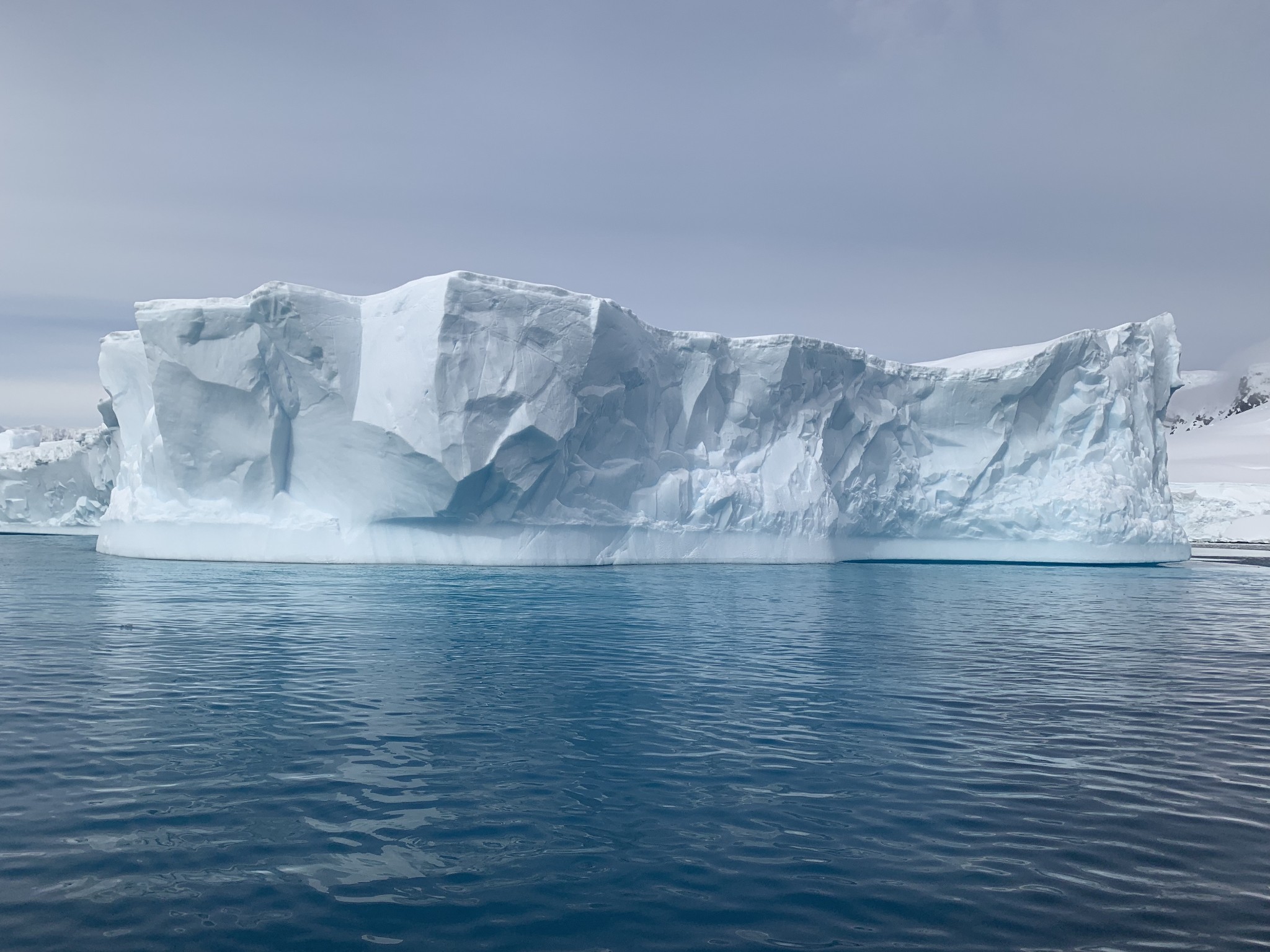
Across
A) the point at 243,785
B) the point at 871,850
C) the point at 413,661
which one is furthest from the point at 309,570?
the point at 871,850

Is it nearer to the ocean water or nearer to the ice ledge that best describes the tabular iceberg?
the ice ledge

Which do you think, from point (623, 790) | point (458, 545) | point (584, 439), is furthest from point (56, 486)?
point (623, 790)

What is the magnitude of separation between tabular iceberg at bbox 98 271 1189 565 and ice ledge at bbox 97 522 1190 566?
0.05m

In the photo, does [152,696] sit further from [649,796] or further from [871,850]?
[871,850]

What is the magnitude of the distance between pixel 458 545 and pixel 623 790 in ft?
46.0

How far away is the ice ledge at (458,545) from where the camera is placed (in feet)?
58.7

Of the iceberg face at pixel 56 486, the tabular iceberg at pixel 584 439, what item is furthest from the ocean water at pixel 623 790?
the iceberg face at pixel 56 486

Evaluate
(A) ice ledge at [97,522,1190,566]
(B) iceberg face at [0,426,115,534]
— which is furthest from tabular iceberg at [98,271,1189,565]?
(B) iceberg face at [0,426,115,534]

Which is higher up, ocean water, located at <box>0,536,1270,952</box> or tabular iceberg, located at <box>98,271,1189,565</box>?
tabular iceberg, located at <box>98,271,1189,565</box>

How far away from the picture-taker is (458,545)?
18.2m

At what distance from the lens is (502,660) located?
26.8 ft

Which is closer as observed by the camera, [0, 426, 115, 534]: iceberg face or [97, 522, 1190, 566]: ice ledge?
[97, 522, 1190, 566]: ice ledge

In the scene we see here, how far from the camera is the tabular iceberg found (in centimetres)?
1734

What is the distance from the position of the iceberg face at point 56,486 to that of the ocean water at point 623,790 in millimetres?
26977
